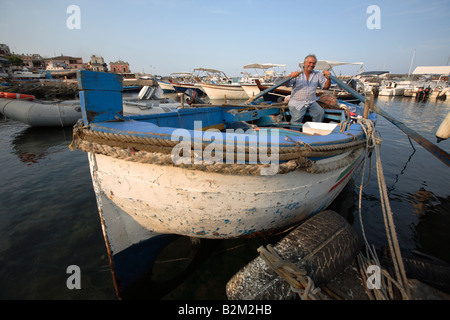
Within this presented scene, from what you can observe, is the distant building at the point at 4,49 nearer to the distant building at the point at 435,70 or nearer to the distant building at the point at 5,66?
the distant building at the point at 5,66

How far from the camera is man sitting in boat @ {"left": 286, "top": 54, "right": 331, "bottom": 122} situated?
4.21m

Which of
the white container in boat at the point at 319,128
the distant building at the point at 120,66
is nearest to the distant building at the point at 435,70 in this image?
the white container in boat at the point at 319,128

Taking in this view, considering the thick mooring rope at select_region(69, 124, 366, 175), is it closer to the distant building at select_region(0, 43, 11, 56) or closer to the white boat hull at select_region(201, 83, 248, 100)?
the white boat hull at select_region(201, 83, 248, 100)

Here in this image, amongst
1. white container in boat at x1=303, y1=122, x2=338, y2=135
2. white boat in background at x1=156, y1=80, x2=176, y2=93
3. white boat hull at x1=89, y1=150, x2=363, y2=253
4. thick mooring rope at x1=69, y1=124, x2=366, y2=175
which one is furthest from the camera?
white boat in background at x1=156, y1=80, x2=176, y2=93

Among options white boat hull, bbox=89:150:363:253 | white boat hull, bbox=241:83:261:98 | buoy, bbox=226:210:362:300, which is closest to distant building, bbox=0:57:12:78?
white boat hull, bbox=241:83:261:98

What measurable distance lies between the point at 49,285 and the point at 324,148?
145 inches

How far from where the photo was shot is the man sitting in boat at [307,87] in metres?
4.21

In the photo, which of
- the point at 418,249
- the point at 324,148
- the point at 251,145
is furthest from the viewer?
the point at 418,249

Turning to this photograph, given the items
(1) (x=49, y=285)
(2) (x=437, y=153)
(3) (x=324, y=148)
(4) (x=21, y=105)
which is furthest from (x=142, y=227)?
(4) (x=21, y=105)

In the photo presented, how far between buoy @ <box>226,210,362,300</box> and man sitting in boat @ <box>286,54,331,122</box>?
2.89 meters

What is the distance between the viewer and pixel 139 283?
2.57 meters

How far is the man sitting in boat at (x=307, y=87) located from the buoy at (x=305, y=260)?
9.49 ft
